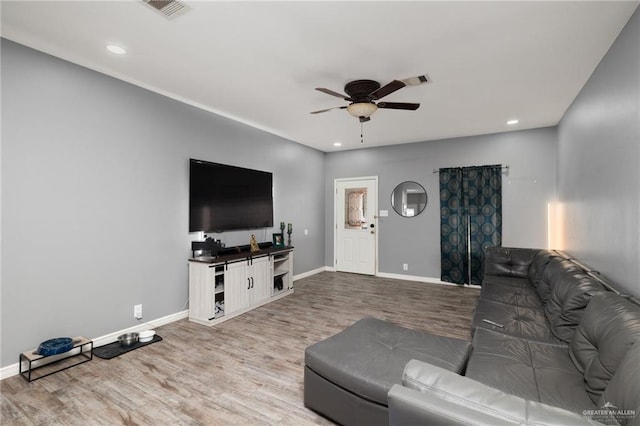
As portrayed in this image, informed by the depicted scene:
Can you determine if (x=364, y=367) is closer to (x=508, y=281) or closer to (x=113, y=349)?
(x=113, y=349)

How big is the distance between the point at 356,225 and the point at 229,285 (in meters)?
3.53

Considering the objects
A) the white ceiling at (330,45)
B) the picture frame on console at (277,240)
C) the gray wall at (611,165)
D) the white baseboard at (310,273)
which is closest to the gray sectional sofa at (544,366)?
the gray wall at (611,165)

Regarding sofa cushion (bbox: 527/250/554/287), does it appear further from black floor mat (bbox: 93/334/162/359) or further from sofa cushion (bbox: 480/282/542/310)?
black floor mat (bbox: 93/334/162/359)

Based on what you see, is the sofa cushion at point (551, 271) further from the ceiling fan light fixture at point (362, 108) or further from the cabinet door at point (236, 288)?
the cabinet door at point (236, 288)

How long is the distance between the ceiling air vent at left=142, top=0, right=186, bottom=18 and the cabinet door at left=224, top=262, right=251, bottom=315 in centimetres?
276

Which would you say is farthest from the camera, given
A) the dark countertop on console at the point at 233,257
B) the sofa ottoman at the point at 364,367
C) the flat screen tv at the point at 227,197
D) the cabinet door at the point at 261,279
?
the cabinet door at the point at 261,279

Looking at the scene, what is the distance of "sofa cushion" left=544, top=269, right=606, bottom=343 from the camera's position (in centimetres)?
204

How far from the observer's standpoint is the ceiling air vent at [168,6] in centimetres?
200

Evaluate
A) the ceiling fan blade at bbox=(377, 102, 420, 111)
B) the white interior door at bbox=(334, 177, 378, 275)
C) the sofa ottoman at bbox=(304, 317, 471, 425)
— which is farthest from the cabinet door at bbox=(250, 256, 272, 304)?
the ceiling fan blade at bbox=(377, 102, 420, 111)

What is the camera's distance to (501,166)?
5.23 meters

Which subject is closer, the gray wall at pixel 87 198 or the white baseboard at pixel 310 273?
the gray wall at pixel 87 198

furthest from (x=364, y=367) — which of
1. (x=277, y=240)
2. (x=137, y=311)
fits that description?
(x=277, y=240)

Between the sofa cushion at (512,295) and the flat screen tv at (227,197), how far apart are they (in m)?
3.39

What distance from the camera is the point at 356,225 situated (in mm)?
6703
